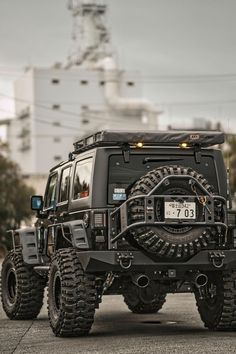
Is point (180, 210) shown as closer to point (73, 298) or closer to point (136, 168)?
point (136, 168)

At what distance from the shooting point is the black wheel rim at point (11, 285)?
45.6ft

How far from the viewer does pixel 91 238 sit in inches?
420

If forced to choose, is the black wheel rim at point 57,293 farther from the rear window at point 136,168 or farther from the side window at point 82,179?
the rear window at point 136,168

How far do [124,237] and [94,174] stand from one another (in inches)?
35.5

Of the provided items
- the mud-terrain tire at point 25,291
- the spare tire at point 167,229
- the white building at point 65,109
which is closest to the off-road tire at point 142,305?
the mud-terrain tire at point 25,291

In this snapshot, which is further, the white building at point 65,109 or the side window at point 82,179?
the white building at point 65,109

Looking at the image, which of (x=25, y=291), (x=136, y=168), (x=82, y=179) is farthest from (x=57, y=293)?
(x=25, y=291)

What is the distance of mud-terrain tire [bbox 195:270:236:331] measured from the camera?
11.0 m

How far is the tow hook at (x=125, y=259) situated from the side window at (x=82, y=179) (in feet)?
3.45

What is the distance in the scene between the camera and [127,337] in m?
10.9

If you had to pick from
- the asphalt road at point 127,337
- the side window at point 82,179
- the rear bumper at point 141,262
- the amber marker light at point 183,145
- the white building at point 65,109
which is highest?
the white building at point 65,109

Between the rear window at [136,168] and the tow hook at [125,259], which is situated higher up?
the rear window at [136,168]

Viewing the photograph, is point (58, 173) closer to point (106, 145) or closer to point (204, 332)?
point (106, 145)

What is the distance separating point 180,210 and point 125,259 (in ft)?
2.89
